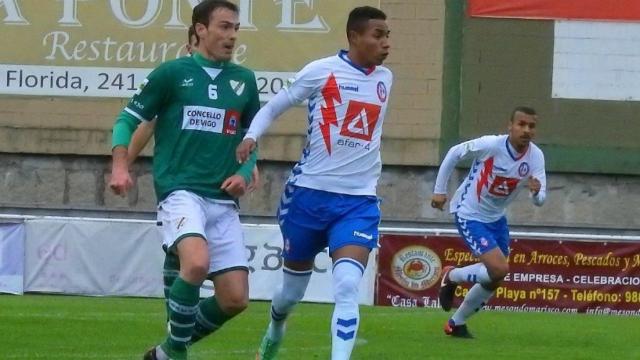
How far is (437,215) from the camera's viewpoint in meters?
26.8

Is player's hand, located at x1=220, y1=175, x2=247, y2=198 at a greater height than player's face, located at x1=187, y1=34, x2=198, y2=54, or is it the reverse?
player's face, located at x1=187, y1=34, x2=198, y2=54

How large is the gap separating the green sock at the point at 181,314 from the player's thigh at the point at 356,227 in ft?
3.08

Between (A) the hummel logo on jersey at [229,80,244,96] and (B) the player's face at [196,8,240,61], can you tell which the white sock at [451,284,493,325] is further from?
(B) the player's face at [196,8,240,61]

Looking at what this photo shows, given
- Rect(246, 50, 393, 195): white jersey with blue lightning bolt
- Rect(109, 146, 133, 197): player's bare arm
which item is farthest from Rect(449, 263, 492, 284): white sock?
Rect(109, 146, 133, 197): player's bare arm

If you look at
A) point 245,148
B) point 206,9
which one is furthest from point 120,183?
point 206,9

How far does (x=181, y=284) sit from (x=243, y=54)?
19055mm

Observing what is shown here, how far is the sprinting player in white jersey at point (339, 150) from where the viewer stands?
857cm

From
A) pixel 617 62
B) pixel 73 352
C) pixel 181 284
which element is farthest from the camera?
pixel 617 62

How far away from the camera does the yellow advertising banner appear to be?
2686 cm

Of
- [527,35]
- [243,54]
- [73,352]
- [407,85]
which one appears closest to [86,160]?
[243,54]

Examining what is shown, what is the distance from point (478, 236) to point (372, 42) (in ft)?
15.6

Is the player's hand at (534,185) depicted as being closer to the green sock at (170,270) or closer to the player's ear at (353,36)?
the player's ear at (353,36)

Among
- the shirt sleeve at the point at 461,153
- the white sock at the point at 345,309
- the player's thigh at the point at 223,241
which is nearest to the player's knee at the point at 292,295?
the white sock at the point at 345,309

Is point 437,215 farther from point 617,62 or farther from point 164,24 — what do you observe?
point 164,24
